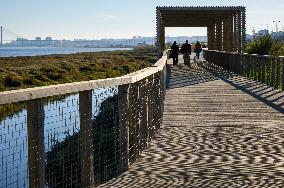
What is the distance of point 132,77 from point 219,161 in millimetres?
1390

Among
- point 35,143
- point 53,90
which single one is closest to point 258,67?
point 53,90

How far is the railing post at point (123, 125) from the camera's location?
19.2ft

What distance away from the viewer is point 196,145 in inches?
283

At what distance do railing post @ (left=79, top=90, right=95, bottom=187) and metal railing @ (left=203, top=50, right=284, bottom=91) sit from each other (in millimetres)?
9623

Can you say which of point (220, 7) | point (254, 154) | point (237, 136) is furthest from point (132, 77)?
point (220, 7)

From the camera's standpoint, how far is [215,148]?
699 centimetres

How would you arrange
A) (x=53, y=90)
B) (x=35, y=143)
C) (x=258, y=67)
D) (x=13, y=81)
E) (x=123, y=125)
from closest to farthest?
(x=35, y=143)
(x=53, y=90)
(x=123, y=125)
(x=258, y=67)
(x=13, y=81)

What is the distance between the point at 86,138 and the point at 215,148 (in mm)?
2306

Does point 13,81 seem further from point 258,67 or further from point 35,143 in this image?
point 35,143

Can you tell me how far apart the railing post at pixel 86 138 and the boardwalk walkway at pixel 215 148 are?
225 millimetres

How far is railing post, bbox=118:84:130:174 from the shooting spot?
5.86 meters

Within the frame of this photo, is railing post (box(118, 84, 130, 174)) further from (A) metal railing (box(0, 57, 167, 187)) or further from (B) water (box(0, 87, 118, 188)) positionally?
(B) water (box(0, 87, 118, 188))

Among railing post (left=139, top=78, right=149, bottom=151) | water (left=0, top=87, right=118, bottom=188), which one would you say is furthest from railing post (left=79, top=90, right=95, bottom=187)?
railing post (left=139, top=78, right=149, bottom=151)

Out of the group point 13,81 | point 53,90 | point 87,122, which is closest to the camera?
point 53,90
